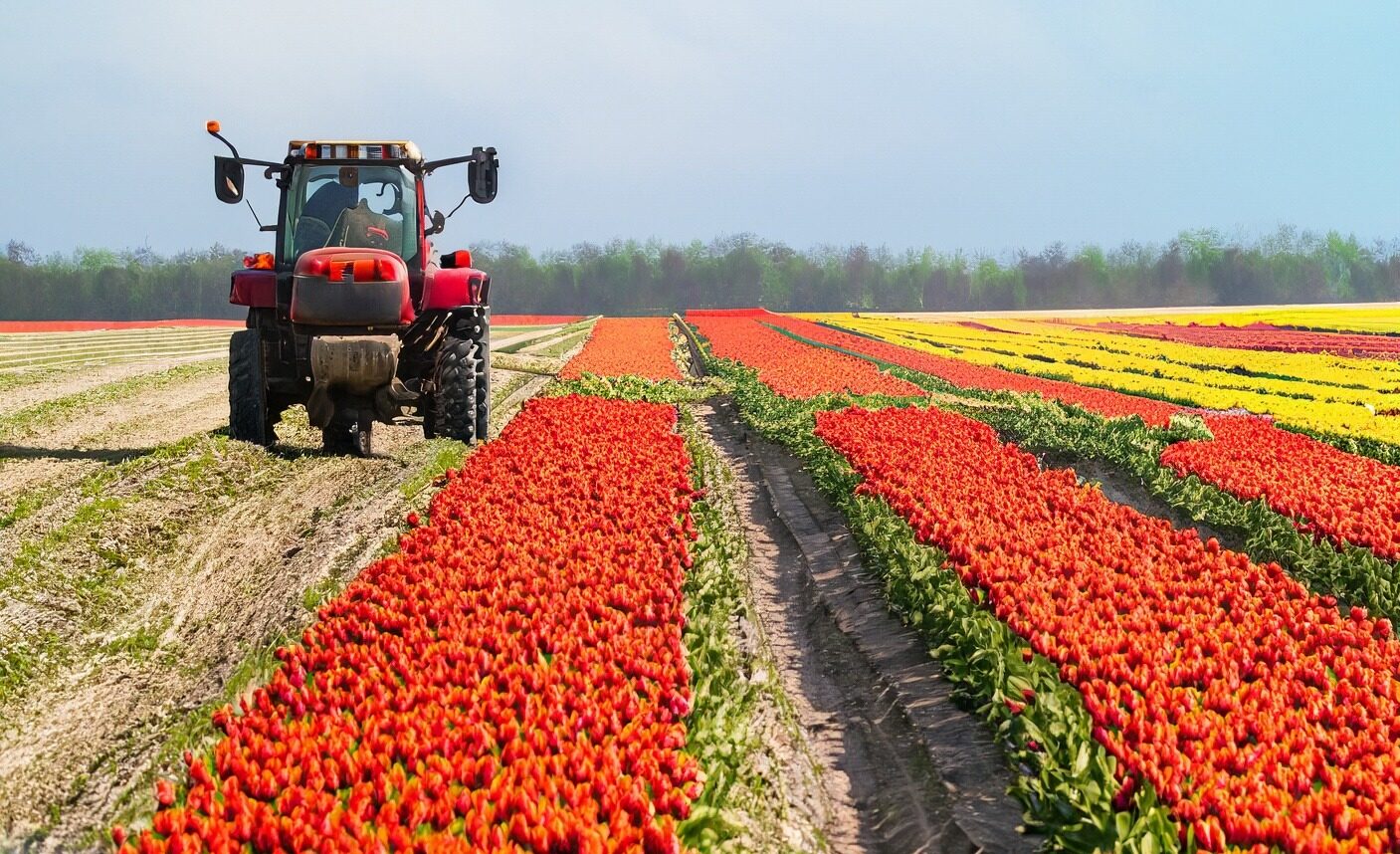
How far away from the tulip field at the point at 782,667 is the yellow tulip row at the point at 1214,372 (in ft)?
28.1

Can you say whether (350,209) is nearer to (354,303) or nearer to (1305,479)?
(354,303)

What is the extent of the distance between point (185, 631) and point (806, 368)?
19.7m

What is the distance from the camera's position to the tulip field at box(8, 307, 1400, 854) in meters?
4.44

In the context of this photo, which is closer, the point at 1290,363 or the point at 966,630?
the point at 966,630

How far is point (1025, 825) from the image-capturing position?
5.07 meters

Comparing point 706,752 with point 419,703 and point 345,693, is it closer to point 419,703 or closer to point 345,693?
point 419,703

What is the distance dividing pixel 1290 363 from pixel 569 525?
102 ft

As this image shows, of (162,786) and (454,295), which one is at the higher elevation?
(454,295)

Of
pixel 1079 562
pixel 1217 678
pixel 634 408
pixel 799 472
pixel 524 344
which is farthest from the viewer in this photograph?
pixel 524 344

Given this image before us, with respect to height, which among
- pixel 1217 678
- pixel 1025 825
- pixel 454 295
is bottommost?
pixel 1025 825

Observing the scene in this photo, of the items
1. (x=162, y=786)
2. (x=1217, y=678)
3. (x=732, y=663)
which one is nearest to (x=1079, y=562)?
(x=1217, y=678)

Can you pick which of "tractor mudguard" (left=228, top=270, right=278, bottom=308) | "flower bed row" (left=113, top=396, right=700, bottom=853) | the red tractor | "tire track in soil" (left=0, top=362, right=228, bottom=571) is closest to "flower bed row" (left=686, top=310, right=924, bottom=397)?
the red tractor

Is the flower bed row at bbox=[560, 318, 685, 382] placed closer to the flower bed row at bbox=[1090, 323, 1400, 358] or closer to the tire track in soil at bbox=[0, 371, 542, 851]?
the tire track in soil at bbox=[0, 371, 542, 851]

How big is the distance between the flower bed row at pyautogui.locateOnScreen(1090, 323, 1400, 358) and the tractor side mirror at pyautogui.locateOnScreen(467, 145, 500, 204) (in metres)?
33.5
